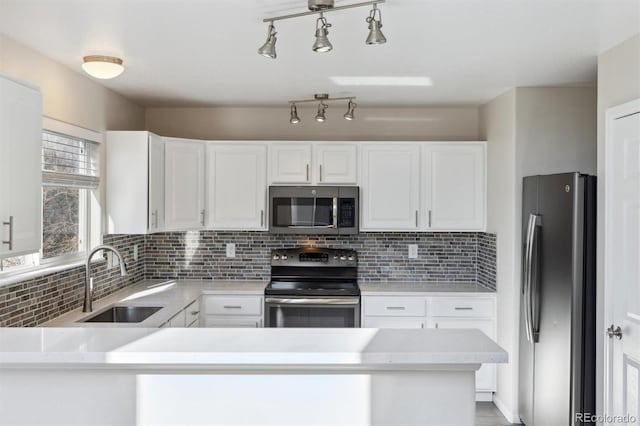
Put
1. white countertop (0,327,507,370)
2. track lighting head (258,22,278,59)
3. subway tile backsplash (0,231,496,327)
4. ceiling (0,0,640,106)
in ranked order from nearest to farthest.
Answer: white countertop (0,327,507,370) → track lighting head (258,22,278,59) → ceiling (0,0,640,106) → subway tile backsplash (0,231,496,327)

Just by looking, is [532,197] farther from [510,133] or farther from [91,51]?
[91,51]

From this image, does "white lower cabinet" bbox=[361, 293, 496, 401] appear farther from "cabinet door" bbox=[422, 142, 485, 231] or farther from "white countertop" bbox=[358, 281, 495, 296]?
"cabinet door" bbox=[422, 142, 485, 231]

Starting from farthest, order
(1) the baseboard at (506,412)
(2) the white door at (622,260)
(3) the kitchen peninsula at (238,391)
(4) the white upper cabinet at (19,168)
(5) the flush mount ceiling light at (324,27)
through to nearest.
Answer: (1) the baseboard at (506,412) → (2) the white door at (622,260) → (5) the flush mount ceiling light at (324,27) → (4) the white upper cabinet at (19,168) → (3) the kitchen peninsula at (238,391)

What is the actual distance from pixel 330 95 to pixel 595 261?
214 cm

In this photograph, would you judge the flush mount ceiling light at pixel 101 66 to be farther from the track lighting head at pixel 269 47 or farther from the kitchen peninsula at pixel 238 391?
the kitchen peninsula at pixel 238 391

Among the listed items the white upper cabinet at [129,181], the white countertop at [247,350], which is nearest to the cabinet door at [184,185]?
the white upper cabinet at [129,181]

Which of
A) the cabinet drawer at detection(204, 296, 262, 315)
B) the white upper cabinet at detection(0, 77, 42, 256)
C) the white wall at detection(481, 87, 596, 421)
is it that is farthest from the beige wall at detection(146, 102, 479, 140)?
the white upper cabinet at detection(0, 77, 42, 256)

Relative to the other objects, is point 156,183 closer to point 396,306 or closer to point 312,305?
point 312,305

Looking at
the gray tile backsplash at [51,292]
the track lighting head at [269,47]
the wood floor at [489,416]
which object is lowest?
the wood floor at [489,416]

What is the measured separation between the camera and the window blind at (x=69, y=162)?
2.87m

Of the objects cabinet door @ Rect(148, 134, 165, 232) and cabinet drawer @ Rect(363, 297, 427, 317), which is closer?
cabinet door @ Rect(148, 134, 165, 232)

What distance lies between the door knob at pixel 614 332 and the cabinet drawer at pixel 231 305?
7.73 feet

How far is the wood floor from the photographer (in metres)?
3.46

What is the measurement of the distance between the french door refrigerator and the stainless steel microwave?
1.34 metres
